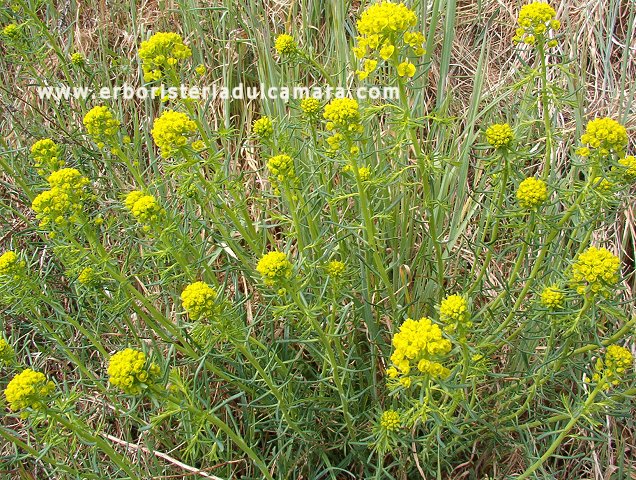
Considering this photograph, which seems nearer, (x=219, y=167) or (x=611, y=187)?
(x=611, y=187)

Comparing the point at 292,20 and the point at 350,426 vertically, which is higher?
the point at 292,20

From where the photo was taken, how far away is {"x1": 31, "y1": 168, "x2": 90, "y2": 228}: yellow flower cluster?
204 centimetres

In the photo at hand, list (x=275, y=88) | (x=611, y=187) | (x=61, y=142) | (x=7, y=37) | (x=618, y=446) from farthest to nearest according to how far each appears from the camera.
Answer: (x=61, y=142), (x=275, y=88), (x=7, y=37), (x=618, y=446), (x=611, y=187)

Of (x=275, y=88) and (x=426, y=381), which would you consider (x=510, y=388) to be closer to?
(x=426, y=381)

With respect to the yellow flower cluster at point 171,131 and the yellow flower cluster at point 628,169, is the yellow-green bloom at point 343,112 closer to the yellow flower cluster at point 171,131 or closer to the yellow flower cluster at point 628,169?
the yellow flower cluster at point 171,131

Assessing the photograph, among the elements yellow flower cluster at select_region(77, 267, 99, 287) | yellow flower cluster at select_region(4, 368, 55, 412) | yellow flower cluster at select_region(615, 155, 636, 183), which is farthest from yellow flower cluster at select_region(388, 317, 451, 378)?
yellow flower cluster at select_region(77, 267, 99, 287)

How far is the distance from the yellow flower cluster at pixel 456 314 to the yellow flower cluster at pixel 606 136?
63 cm

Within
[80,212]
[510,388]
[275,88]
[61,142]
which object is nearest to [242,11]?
[275,88]

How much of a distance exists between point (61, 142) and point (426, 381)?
2.84 metres

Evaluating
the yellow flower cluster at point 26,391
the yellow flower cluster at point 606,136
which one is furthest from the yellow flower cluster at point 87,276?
the yellow flower cluster at point 606,136

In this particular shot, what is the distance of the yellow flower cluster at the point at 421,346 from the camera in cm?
157

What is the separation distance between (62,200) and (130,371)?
72 centimetres

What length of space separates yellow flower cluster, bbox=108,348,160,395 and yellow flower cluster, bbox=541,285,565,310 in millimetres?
1139

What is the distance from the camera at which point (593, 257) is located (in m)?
1.70
